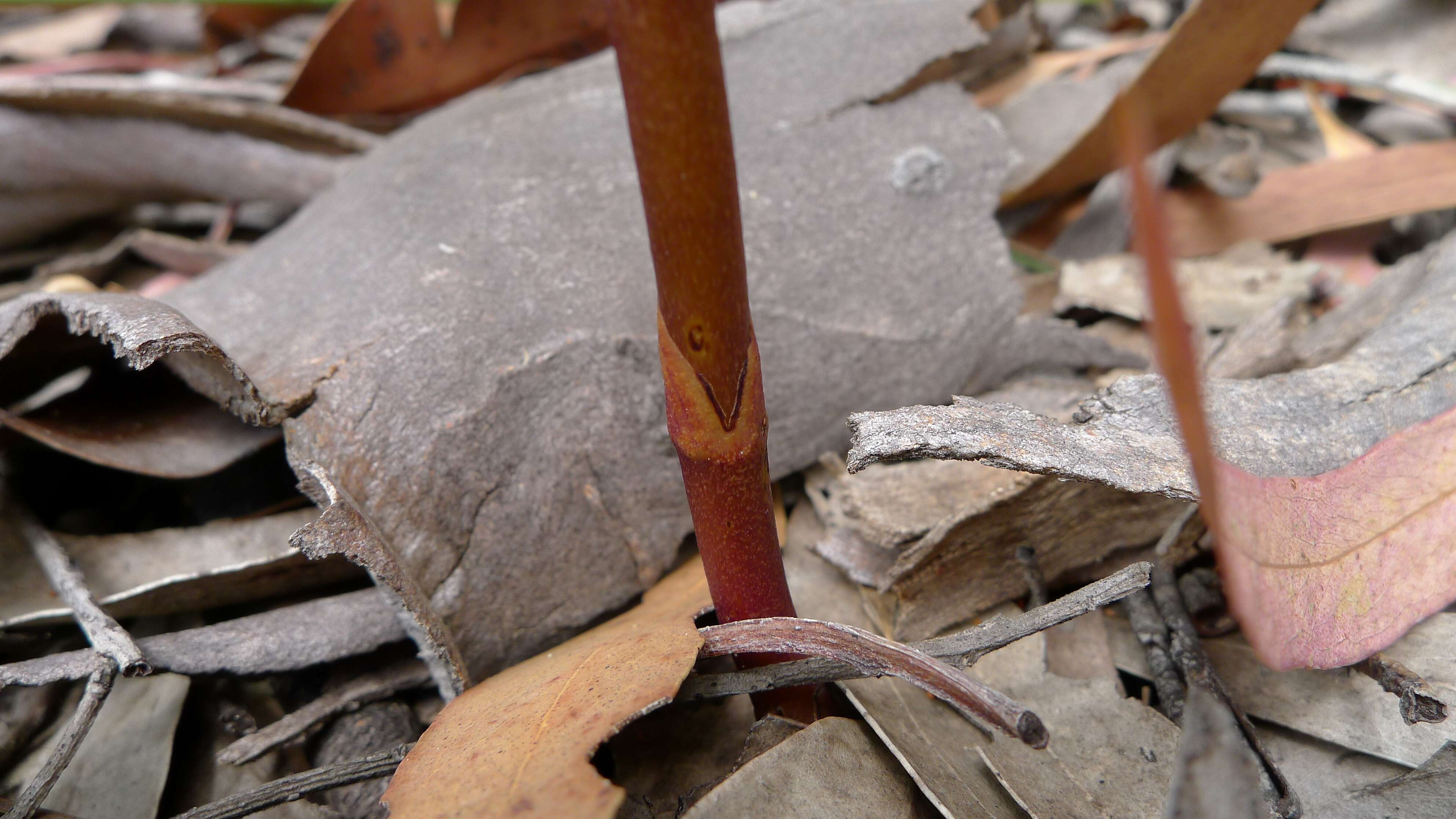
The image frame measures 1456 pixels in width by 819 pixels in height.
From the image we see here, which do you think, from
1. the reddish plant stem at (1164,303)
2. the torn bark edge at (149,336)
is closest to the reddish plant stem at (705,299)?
the reddish plant stem at (1164,303)

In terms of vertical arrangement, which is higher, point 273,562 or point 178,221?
point 178,221

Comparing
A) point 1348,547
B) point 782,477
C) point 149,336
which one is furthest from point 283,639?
point 1348,547

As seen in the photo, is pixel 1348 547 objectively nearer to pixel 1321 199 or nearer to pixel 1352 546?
pixel 1352 546

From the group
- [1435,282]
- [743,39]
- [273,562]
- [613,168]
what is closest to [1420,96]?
[1435,282]

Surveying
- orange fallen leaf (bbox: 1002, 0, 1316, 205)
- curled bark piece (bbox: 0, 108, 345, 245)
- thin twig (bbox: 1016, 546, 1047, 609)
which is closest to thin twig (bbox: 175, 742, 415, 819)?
thin twig (bbox: 1016, 546, 1047, 609)

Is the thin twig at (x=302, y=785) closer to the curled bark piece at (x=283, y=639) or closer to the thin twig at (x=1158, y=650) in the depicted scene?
the curled bark piece at (x=283, y=639)

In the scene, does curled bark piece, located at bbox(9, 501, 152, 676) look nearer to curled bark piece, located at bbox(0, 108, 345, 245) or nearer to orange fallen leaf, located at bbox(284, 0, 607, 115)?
curled bark piece, located at bbox(0, 108, 345, 245)

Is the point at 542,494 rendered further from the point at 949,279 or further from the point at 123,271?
the point at 123,271

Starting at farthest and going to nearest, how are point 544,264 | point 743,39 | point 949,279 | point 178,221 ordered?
point 178,221 < point 743,39 < point 949,279 < point 544,264
